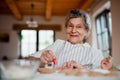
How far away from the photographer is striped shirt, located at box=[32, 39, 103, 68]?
967 mm

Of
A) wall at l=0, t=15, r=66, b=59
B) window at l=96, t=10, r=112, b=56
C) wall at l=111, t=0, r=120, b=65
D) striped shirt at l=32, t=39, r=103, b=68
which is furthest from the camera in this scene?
wall at l=0, t=15, r=66, b=59

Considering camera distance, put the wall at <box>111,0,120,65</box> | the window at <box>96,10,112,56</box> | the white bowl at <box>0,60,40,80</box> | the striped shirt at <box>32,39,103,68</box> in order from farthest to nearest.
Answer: the window at <box>96,10,112,56</box> → the wall at <box>111,0,120,65</box> → the striped shirt at <box>32,39,103,68</box> → the white bowl at <box>0,60,40,80</box>

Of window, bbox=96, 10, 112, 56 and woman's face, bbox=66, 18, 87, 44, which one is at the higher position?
window, bbox=96, 10, 112, 56

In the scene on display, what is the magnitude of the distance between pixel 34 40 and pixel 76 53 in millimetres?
6283

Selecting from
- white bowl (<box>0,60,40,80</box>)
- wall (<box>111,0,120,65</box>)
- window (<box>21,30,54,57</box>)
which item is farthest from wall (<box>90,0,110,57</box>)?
white bowl (<box>0,60,40,80</box>)

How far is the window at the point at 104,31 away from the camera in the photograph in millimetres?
4738

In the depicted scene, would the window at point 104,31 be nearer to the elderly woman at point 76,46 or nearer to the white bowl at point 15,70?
the elderly woman at point 76,46

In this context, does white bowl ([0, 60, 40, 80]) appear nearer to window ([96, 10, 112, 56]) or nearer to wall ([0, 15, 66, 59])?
window ([96, 10, 112, 56])

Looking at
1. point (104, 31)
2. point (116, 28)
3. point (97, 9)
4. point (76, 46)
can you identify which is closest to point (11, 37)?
point (97, 9)

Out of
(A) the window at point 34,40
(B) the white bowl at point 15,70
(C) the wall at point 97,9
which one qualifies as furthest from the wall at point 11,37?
(B) the white bowl at point 15,70

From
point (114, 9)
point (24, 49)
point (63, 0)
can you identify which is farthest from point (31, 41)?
point (114, 9)

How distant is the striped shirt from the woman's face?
3cm

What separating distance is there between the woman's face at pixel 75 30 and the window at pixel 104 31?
3.68 m

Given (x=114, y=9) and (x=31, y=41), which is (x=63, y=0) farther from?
(x=31, y=41)
